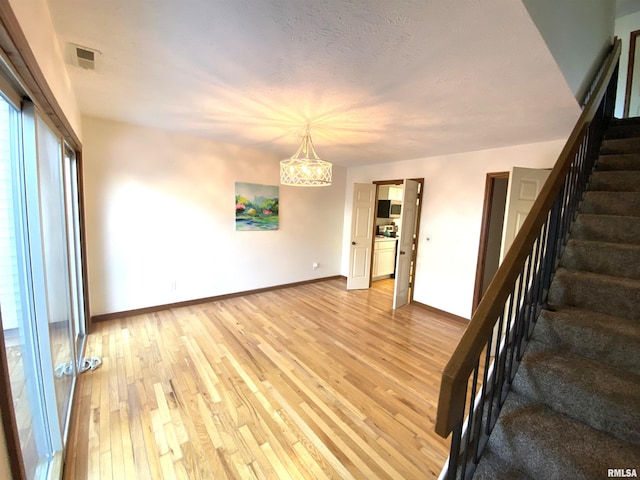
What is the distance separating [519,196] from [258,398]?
3.19 m

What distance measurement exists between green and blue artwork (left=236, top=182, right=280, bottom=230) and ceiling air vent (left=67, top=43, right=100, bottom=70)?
7.76ft

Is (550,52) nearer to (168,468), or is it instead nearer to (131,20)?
(131,20)

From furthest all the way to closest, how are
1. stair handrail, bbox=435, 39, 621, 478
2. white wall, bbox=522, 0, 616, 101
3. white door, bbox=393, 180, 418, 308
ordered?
1. white door, bbox=393, 180, 418, 308
2. white wall, bbox=522, 0, 616, 101
3. stair handrail, bbox=435, 39, 621, 478

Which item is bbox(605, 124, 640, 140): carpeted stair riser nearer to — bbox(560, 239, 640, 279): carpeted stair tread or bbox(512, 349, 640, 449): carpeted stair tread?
bbox(560, 239, 640, 279): carpeted stair tread

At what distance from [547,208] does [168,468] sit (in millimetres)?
2505

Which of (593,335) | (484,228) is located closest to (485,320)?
(593,335)

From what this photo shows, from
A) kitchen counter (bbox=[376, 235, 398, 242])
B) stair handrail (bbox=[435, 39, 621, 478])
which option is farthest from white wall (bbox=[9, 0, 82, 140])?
kitchen counter (bbox=[376, 235, 398, 242])

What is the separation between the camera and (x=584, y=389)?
1.15 m

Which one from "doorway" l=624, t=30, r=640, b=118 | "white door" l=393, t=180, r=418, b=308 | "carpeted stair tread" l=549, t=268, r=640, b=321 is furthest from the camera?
"white door" l=393, t=180, r=418, b=308

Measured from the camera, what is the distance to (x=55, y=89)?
1.52 m

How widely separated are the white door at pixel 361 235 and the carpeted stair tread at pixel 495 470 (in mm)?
3841

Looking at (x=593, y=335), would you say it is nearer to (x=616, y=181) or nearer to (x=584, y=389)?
(x=584, y=389)

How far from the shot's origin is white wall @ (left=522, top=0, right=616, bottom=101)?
1.32m

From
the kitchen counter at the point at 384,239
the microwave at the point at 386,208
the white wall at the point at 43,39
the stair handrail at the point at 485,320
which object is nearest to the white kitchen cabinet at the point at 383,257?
the kitchen counter at the point at 384,239
